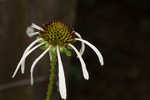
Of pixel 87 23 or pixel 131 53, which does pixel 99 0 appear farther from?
pixel 131 53

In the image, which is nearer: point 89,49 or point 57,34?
point 57,34

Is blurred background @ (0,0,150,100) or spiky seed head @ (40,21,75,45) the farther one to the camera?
blurred background @ (0,0,150,100)

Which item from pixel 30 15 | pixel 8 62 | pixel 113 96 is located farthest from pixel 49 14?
pixel 113 96

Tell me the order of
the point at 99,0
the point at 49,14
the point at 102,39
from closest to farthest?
the point at 49,14 < the point at 102,39 < the point at 99,0
